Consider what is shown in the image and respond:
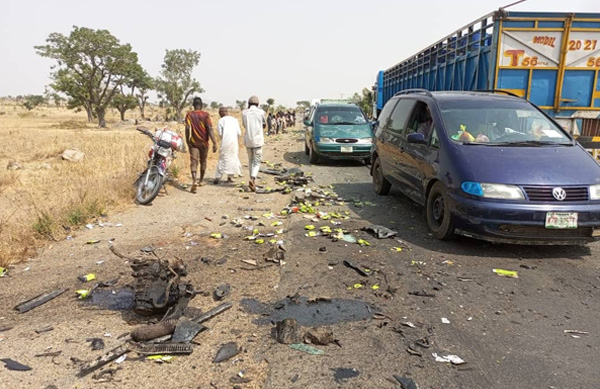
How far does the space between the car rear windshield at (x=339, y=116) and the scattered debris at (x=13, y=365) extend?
10391 mm

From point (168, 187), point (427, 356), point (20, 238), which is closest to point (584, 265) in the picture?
point (427, 356)

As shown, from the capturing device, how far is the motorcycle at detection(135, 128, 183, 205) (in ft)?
24.4

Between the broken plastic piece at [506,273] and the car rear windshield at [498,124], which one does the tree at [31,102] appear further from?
the broken plastic piece at [506,273]

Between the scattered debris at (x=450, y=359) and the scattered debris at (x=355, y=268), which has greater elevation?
the scattered debris at (x=355, y=268)

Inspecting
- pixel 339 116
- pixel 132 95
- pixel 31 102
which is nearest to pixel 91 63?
pixel 132 95

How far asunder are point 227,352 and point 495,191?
3309 millimetres

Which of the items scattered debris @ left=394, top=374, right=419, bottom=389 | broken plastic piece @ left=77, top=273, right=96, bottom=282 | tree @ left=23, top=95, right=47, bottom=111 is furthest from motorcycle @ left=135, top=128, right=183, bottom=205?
tree @ left=23, top=95, right=47, bottom=111

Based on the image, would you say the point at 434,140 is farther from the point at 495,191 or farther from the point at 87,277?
the point at 87,277

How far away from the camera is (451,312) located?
3498 millimetres

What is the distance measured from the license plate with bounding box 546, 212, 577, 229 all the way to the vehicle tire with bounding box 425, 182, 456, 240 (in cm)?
98

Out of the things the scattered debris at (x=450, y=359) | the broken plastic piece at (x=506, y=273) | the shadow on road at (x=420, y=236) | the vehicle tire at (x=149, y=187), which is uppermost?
the vehicle tire at (x=149, y=187)

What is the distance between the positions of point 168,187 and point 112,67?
115 feet

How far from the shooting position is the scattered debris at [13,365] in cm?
277

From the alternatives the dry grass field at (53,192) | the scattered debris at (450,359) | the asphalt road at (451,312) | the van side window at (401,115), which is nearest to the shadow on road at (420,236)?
the asphalt road at (451,312)
